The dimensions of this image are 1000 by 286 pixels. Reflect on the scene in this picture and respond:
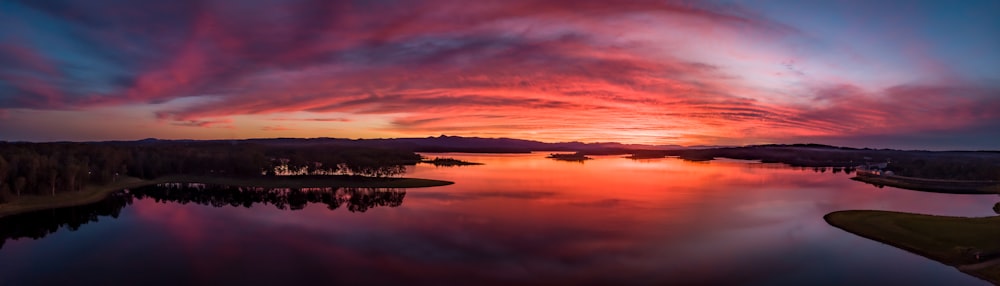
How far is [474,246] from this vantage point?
132 feet

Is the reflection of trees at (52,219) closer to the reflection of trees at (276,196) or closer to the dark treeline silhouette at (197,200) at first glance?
the dark treeline silhouette at (197,200)

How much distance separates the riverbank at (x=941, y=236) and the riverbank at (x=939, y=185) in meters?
59.1

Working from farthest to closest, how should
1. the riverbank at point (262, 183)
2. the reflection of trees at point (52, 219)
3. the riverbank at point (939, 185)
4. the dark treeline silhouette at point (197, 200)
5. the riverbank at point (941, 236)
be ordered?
the riverbank at point (939, 185), the riverbank at point (262, 183), the dark treeline silhouette at point (197, 200), the reflection of trees at point (52, 219), the riverbank at point (941, 236)

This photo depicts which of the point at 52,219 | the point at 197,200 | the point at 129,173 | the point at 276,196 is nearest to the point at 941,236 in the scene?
the point at 276,196

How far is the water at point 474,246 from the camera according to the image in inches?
1264

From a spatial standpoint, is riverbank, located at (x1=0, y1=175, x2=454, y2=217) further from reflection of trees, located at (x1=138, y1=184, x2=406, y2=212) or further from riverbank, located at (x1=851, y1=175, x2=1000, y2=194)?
riverbank, located at (x1=851, y1=175, x2=1000, y2=194)

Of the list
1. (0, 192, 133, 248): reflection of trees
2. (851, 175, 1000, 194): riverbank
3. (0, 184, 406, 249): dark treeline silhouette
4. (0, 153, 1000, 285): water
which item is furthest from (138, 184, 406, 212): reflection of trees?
(851, 175, 1000, 194): riverbank

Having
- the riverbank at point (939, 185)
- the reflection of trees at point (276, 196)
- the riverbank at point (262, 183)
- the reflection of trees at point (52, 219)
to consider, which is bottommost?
the reflection of trees at point (52, 219)

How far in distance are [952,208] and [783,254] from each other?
2005 inches

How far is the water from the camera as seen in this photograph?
105 ft

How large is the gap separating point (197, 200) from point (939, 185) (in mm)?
140544

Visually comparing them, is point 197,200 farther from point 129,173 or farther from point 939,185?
point 939,185

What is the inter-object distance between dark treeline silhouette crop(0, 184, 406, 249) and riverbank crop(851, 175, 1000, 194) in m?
100

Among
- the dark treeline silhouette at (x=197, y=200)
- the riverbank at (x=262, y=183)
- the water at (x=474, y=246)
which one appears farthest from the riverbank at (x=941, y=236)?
the riverbank at (x=262, y=183)
